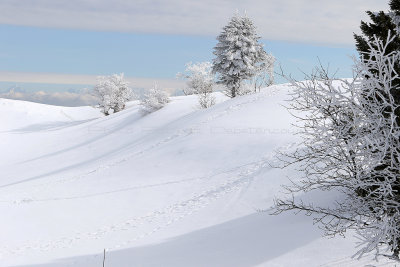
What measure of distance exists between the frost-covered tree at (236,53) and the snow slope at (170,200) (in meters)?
5.87

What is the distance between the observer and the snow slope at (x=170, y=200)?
13625mm

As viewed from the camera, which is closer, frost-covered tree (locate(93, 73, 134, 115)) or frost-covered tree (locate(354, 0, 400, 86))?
frost-covered tree (locate(354, 0, 400, 86))

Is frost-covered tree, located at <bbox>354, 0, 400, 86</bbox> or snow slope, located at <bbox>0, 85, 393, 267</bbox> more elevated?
frost-covered tree, located at <bbox>354, 0, 400, 86</bbox>

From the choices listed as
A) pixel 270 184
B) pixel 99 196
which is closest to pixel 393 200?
pixel 270 184

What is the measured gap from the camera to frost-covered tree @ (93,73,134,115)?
67.6 m

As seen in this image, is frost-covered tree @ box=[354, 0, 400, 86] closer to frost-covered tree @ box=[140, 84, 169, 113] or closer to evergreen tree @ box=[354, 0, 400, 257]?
evergreen tree @ box=[354, 0, 400, 257]

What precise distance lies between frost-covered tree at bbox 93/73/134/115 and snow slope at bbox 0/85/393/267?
93.9 feet

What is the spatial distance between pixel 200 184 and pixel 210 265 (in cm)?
923

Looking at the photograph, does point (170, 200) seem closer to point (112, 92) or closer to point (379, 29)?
point (379, 29)

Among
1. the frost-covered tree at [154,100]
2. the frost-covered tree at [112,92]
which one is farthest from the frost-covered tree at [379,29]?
the frost-covered tree at [112,92]

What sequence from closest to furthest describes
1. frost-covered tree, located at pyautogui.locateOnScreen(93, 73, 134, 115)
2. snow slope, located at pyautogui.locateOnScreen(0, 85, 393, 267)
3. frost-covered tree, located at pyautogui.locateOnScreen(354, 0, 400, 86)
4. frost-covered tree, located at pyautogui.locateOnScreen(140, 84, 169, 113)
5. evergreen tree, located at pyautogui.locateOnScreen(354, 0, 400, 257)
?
evergreen tree, located at pyautogui.locateOnScreen(354, 0, 400, 257), frost-covered tree, located at pyautogui.locateOnScreen(354, 0, 400, 86), snow slope, located at pyautogui.locateOnScreen(0, 85, 393, 267), frost-covered tree, located at pyautogui.locateOnScreen(140, 84, 169, 113), frost-covered tree, located at pyautogui.locateOnScreen(93, 73, 134, 115)

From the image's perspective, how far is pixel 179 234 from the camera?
16.4 metres

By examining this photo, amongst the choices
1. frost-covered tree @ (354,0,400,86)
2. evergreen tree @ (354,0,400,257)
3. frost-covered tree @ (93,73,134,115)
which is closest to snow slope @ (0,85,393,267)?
evergreen tree @ (354,0,400,257)

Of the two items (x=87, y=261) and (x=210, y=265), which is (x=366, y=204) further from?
(x=87, y=261)
